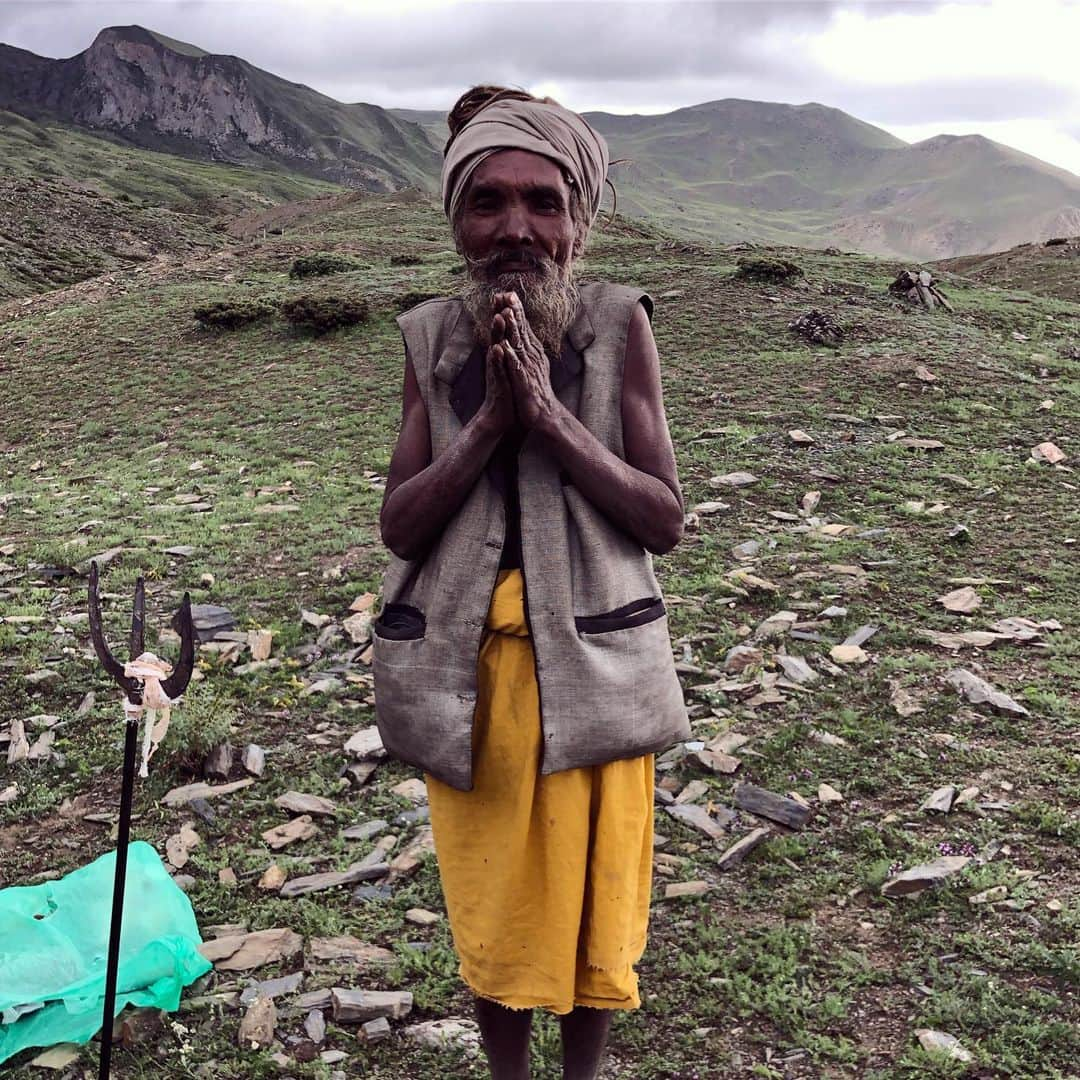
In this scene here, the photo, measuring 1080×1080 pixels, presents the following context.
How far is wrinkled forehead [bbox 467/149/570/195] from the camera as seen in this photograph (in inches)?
79.1

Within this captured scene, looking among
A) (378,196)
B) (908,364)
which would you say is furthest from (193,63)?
(908,364)

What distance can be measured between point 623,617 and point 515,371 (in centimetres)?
57

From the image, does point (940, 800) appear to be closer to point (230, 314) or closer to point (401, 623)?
point (401, 623)

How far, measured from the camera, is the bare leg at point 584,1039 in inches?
90.4

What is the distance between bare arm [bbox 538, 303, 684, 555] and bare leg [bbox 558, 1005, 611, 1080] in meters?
1.12

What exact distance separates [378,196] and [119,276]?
13.4 m

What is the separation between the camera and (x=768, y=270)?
14.7 metres

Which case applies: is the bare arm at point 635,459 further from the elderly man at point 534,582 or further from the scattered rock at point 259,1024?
the scattered rock at point 259,1024

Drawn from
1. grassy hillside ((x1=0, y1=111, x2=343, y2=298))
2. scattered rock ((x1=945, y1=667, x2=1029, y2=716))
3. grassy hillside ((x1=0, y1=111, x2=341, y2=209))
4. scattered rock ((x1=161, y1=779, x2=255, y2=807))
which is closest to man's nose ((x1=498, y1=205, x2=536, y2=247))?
scattered rock ((x1=161, y1=779, x2=255, y2=807))

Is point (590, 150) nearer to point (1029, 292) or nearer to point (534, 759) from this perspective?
point (534, 759)

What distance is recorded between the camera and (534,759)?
6.67 feet

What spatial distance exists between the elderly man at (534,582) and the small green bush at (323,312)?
12.6m

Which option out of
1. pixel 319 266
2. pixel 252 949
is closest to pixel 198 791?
pixel 252 949

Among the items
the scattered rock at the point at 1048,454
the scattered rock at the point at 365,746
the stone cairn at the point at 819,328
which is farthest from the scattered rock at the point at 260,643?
the stone cairn at the point at 819,328
